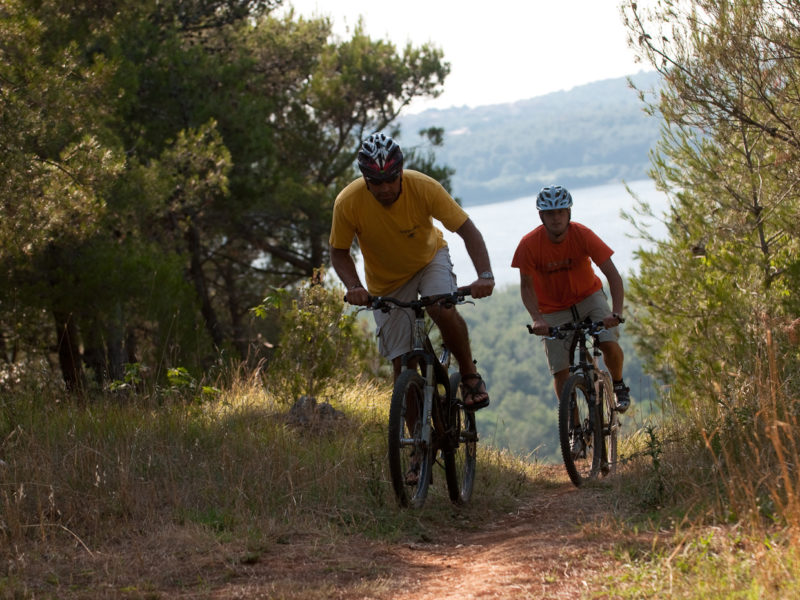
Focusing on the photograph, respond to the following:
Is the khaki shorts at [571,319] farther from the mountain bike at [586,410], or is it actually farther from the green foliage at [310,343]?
the green foliage at [310,343]

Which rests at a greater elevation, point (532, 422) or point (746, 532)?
point (746, 532)

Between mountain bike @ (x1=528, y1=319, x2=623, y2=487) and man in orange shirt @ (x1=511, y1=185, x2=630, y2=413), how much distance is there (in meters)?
0.12

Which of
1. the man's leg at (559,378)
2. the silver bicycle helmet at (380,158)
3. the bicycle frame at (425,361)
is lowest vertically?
the man's leg at (559,378)

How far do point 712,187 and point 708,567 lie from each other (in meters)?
9.73

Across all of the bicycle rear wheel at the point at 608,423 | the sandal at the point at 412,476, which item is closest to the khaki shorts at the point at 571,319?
the bicycle rear wheel at the point at 608,423

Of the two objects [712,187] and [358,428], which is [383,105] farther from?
[358,428]

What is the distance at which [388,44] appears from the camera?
23938mm

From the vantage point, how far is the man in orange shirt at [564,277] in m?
6.88

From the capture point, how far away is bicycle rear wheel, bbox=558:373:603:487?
6535 mm

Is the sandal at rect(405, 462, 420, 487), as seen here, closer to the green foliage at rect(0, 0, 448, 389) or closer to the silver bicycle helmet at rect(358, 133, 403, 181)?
the silver bicycle helmet at rect(358, 133, 403, 181)

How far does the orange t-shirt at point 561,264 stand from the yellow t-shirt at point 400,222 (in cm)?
135

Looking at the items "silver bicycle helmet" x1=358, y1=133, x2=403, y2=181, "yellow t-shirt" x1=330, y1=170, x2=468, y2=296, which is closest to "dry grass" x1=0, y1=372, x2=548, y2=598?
"yellow t-shirt" x1=330, y1=170, x2=468, y2=296

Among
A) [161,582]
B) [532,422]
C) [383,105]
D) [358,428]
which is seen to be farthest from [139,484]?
[532,422]

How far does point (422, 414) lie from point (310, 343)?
11.5 feet
